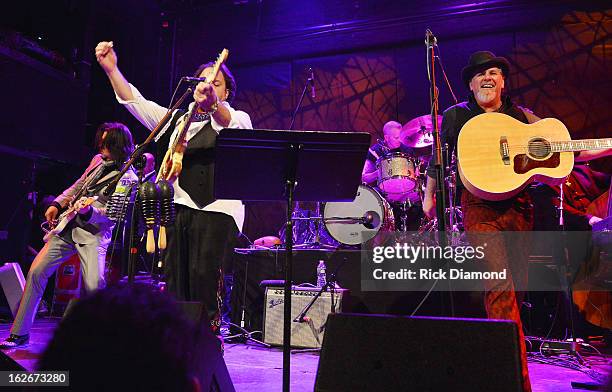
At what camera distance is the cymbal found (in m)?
7.36

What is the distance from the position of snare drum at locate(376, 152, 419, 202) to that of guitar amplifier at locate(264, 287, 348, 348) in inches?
96.3

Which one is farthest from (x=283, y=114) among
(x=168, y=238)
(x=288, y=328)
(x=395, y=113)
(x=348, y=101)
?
(x=288, y=328)

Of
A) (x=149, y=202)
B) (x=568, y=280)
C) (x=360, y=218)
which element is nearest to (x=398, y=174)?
(x=360, y=218)

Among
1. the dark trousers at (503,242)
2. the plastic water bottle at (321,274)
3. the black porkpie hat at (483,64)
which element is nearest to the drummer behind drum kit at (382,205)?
the plastic water bottle at (321,274)

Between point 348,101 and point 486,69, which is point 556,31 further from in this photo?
point 486,69

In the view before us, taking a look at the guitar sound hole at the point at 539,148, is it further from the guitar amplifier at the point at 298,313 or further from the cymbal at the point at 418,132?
the cymbal at the point at 418,132

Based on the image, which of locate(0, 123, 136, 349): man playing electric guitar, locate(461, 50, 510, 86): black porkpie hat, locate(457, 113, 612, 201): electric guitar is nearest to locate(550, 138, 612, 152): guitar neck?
locate(457, 113, 612, 201): electric guitar

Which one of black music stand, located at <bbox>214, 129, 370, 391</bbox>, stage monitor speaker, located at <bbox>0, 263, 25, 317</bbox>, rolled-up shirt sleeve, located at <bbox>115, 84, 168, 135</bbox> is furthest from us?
stage monitor speaker, located at <bbox>0, 263, 25, 317</bbox>

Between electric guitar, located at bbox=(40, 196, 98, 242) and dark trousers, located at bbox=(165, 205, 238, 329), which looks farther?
electric guitar, located at bbox=(40, 196, 98, 242)

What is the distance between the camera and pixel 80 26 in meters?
9.91

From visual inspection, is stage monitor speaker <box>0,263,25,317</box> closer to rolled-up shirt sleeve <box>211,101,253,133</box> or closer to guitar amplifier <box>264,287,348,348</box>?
guitar amplifier <box>264,287,348,348</box>

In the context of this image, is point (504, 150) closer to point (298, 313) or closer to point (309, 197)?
point (309, 197)

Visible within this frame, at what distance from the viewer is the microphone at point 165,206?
302 centimetres

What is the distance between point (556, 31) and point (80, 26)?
8.86 metres
